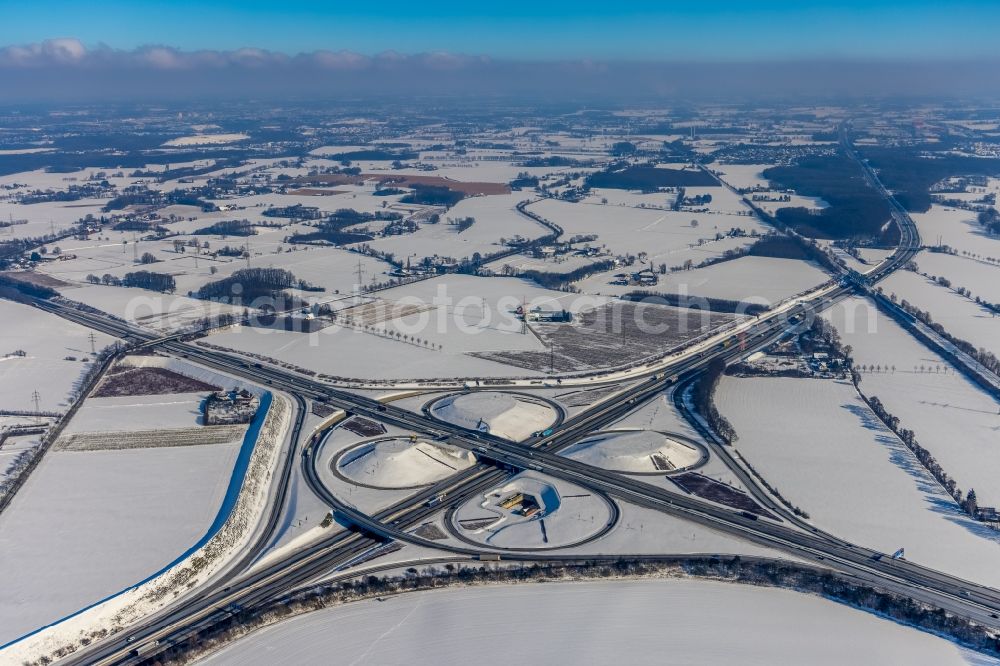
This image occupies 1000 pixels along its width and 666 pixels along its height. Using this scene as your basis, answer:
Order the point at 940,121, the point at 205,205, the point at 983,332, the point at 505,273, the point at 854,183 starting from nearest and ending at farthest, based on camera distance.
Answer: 1. the point at 983,332
2. the point at 505,273
3. the point at 205,205
4. the point at 854,183
5. the point at 940,121

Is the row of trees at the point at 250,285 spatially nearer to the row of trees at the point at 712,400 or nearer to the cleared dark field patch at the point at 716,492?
the row of trees at the point at 712,400

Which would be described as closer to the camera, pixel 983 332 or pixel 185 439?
pixel 185 439

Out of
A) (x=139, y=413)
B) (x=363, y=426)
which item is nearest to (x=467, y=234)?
(x=363, y=426)

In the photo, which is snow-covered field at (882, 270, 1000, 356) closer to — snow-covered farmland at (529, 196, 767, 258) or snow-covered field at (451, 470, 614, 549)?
snow-covered farmland at (529, 196, 767, 258)

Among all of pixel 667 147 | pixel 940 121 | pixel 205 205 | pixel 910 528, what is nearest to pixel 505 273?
pixel 910 528

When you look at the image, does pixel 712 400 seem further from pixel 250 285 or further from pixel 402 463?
pixel 250 285

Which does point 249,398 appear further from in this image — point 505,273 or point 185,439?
point 505,273
